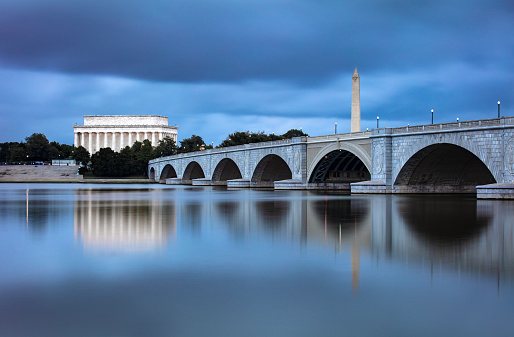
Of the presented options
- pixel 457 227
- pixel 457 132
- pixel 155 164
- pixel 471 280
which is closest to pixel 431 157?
pixel 457 132

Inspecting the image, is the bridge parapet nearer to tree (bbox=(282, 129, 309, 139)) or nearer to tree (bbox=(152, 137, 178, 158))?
tree (bbox=(282, 129, 309, 139))

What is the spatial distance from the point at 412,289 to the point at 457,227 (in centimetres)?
1115

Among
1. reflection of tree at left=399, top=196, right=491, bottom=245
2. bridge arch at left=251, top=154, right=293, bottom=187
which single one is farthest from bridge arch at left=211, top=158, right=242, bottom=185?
reflection of tree at left=399, top=196, right=491, bottom=245

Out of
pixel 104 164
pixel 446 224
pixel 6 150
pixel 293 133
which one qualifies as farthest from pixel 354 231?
pixel 6 150

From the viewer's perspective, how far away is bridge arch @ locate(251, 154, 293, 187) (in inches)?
2881

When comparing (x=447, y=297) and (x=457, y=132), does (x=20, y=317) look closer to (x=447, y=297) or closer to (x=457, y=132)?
(x=447, y=297)

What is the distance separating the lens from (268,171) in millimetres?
75688

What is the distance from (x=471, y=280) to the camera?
10766 millimetres

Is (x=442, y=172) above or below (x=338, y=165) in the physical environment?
below

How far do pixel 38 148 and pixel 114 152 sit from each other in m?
31.5

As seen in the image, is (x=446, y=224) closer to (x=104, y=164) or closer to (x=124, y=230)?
(x=124, y=230)

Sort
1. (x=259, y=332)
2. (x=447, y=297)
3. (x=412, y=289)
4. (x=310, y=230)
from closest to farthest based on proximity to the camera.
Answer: (x=259, y=332) → (x=447, y=297) → (x=412, y=289) → (x=310, y=230)

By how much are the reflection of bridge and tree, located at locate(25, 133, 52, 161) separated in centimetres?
8667

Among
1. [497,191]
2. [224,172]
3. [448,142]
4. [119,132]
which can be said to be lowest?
[497,191]
